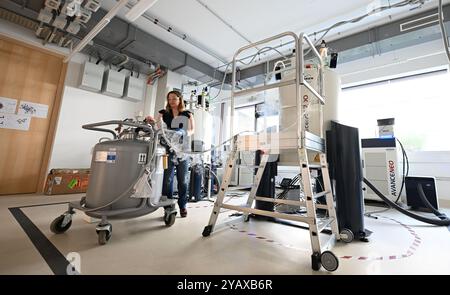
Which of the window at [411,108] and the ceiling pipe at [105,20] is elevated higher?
the ceiling pipe at [105,20]

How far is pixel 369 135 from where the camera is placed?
383cm

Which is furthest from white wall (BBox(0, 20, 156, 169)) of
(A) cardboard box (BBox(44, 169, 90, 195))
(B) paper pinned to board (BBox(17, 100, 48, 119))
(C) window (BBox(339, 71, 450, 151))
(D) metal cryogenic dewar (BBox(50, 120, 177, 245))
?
(C) window (BBox(339, 71, 450, 151))

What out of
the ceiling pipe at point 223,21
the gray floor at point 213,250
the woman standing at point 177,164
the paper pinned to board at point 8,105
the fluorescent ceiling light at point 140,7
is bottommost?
the gray floor at point 213,250

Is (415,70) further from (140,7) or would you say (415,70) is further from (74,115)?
(74,115)

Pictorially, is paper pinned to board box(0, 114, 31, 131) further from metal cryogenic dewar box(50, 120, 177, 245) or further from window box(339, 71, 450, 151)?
window box(339, 71, 450, 151)

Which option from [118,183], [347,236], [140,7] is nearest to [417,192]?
[347,236]

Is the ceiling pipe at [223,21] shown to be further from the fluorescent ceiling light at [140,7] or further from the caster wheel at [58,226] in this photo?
the caster wheel at [58,226]

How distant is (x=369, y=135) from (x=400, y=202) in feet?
4.61

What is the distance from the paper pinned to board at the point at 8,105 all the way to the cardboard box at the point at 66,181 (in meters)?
1.02

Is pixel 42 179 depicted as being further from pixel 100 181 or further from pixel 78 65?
pixel 100 181

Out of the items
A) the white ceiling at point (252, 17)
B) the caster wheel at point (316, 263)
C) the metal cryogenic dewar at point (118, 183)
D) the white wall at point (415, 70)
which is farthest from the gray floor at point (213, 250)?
the white ceiling at point (252, 17)

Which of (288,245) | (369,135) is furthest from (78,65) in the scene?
(369,135)

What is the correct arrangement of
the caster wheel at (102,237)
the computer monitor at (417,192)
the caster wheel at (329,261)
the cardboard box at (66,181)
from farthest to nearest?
1. the cardboard box at (66,181)
2. the computer monitor at (417,192)
3. the caster wheel at (102,237)
4. the caster wheel at (329,261)

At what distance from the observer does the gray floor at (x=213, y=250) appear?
0.97 meters
